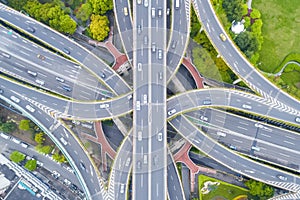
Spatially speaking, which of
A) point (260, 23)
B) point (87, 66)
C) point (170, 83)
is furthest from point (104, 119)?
point (260, 23)

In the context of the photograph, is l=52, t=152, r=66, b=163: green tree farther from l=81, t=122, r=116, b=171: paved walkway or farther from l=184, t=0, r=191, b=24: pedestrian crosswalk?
l=184, t=0, r=191, b=24: pedestrian crosswalk

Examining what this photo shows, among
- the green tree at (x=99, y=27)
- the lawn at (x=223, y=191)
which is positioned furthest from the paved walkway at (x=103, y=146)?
the lawn at (x=223, y=191)

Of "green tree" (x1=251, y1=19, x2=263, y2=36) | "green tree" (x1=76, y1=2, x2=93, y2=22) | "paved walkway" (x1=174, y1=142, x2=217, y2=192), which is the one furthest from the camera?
"green tree" (x1=76, y1=2, x2=93, y2=22)

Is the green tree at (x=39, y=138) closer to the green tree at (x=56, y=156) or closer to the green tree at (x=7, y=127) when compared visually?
the green tree at (x=56, y=156)

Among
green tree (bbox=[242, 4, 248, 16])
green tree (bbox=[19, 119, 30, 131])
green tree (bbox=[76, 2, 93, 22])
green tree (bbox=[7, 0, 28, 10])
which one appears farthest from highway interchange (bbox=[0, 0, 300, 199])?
green tree (bbox=[242, 4, 248, 16])

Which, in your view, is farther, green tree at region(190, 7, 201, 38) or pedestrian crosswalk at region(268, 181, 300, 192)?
green tree at region(190, 7, 201, 38)

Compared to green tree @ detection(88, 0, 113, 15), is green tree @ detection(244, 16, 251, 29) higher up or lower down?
lower down
